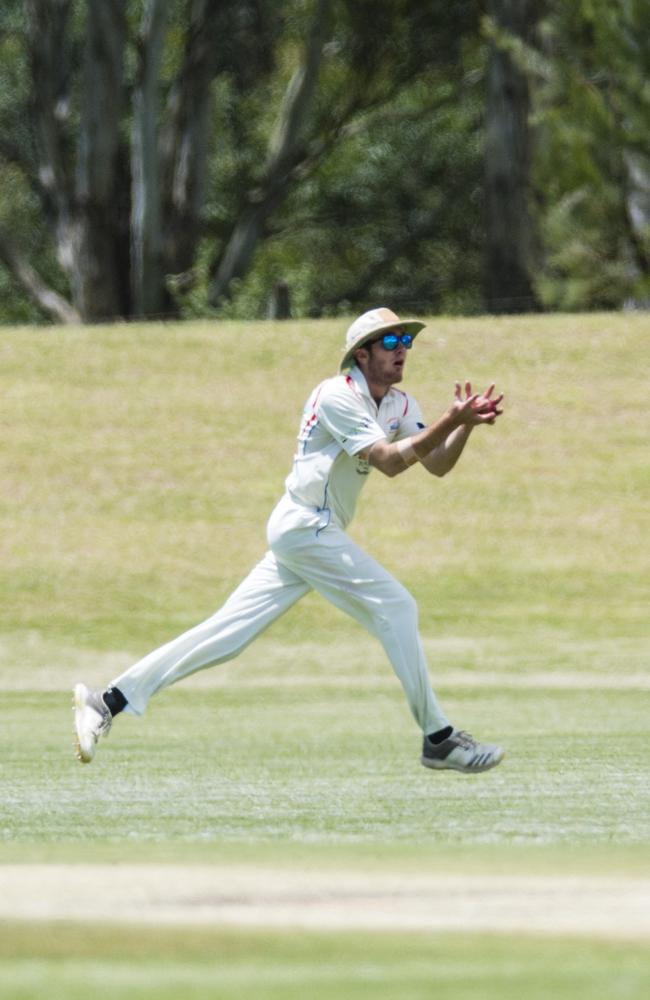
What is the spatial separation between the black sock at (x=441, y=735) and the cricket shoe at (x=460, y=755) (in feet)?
0.04

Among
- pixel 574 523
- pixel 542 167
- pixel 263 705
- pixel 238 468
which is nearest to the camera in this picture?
pixel 263 705

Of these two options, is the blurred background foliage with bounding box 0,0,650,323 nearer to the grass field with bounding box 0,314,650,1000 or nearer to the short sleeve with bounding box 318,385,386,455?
the grass field with bounding box 0,314,650,1000

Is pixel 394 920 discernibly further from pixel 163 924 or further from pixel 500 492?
pixel 500 492

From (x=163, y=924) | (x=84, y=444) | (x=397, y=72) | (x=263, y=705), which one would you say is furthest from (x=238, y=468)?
(x=163, y=924)

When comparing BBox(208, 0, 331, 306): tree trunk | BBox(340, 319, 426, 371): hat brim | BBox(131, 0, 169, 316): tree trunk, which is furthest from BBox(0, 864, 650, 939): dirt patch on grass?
BBox(208, 0, 331, 306): tree trunk

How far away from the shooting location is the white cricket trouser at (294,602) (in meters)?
9.02

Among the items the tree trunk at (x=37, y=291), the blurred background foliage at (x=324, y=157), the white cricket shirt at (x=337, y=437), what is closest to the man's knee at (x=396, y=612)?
the white cricket shirt at (x=337, y=437)

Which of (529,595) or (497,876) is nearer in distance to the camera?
(497,876)

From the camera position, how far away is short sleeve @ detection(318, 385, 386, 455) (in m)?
8.83

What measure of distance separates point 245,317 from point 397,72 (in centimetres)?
665

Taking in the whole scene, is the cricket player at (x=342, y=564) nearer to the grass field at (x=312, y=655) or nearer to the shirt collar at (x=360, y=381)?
the shirt collar at (x=360, y=381)

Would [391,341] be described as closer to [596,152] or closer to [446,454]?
[446,454]

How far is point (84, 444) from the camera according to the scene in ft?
82.2

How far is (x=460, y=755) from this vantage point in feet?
29.9
